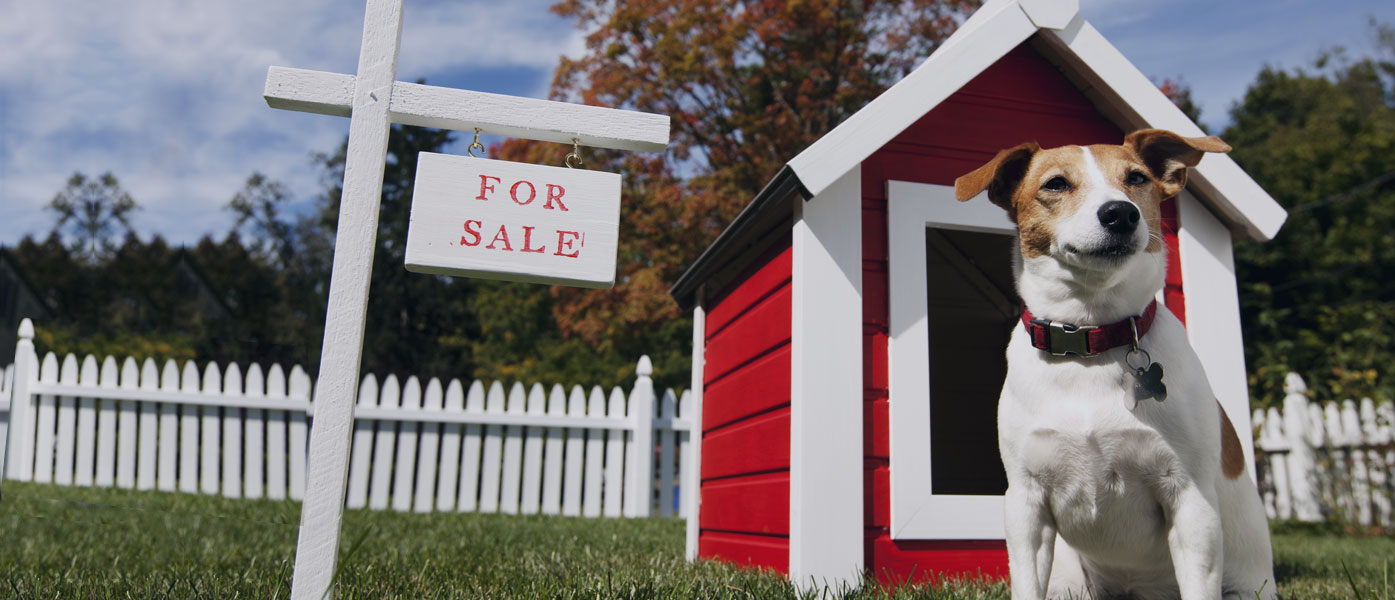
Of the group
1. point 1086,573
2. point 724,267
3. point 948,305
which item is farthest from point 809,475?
point 948,305

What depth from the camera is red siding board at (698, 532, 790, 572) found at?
3477 millimetres

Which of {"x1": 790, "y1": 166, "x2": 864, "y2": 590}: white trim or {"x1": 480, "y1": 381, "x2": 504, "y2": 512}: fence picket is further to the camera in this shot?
{"x1": 480, "y1": 381, "x2": 504, "y2": 512}: fence picket

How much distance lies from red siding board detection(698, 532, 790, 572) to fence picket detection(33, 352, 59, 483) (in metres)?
6.51

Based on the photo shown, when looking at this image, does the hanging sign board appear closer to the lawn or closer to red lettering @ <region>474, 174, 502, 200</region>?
red lettering @ <region>474, 174, 502, 200</region>

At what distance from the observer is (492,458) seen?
815cm

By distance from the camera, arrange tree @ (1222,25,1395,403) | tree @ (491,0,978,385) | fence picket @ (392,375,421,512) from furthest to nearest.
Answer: tree @ (1222,25,1395,403)
tree @ (491,0,978,385)
fence picket @ (392,375,421,512)

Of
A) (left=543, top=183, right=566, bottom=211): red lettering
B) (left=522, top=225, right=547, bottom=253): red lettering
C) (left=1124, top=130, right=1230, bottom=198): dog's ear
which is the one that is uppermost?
(left=1124, top=130, right=1230, bottom=198): dog's ear

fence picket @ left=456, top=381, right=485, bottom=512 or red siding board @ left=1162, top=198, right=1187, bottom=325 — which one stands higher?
red siding board @ left=1162, top=198, right=1187, bottom=325

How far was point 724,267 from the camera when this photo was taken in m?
4.63

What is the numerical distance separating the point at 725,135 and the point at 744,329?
907 centimetres

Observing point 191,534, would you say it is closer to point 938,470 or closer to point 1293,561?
point 938,470

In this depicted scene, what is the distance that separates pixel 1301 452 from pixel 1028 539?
7.93 metres

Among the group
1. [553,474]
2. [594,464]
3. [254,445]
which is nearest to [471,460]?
[553,474]

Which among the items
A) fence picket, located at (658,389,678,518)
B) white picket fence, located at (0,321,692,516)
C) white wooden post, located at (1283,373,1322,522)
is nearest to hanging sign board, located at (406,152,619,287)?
white picket fence, located at (0,321,692,516)
